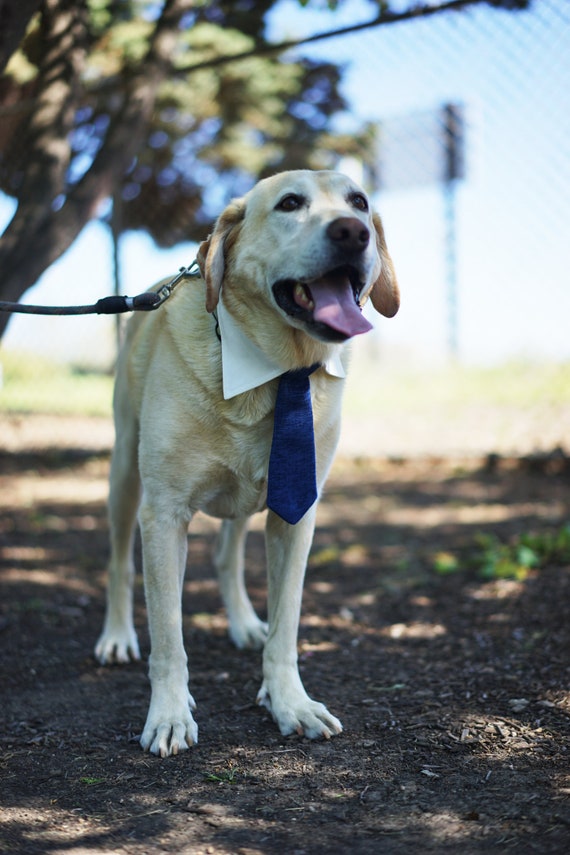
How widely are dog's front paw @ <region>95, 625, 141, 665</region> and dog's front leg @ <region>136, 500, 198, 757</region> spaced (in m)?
0.71

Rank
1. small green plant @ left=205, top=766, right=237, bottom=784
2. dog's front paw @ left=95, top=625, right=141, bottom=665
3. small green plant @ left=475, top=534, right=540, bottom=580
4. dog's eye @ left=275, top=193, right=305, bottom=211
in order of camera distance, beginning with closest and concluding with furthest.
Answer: small green plant @ left=205, top=766, right=237, bottom=784 → dog's eye @ left=275, top=193, right=305, bottom=211 → dog's front paw @ left=95, top=625, right=141, bottom=665 → small green plant @ left=475, top=534, right=540, bottom=580

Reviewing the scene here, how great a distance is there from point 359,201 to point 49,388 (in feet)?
28.2

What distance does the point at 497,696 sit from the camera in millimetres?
2842

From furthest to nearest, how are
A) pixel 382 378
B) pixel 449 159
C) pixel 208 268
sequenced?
1. pixel 382 378
2. pixel 449 159
3. pixel 208 268

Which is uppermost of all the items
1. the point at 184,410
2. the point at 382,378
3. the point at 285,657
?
the point at 184,410

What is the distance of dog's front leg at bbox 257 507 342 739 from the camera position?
2.66 metres

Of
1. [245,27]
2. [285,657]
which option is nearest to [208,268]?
[285,657]

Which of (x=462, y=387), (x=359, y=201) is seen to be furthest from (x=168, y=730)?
(x=462, y=387)

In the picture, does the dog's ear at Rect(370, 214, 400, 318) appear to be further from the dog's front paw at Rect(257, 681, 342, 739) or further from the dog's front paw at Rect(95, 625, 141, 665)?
the dog's front paw at Rect(95, 625, 141, 665)

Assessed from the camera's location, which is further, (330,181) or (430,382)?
(430,382)

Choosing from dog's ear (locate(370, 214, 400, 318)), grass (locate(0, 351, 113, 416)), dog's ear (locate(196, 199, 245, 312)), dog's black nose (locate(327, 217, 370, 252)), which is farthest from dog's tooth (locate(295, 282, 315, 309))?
grass (locate(0, 351, 113, 416))

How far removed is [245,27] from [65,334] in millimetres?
4738

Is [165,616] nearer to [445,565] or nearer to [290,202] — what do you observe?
[290,202]

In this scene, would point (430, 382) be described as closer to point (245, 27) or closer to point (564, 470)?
point (564, 470)
